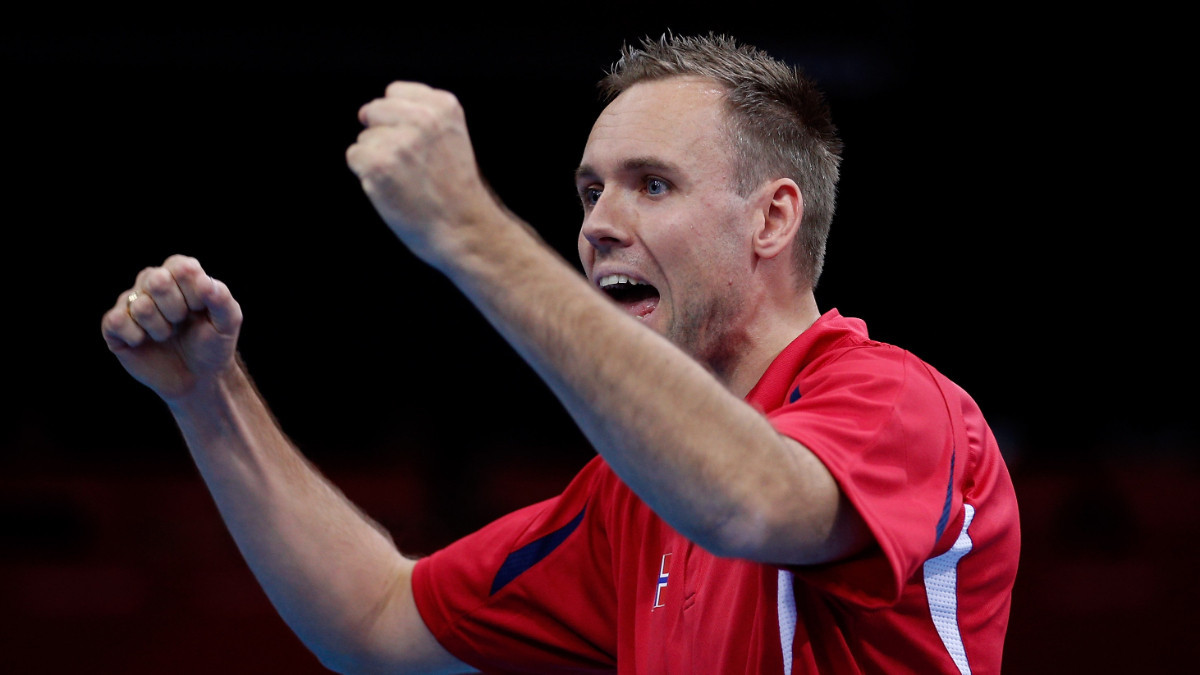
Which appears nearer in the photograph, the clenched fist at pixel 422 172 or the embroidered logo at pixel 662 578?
the clenched fist at pixel 422 172

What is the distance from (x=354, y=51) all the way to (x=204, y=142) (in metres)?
1.69

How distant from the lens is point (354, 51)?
22.1ft

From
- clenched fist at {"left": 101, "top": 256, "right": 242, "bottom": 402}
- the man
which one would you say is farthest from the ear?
clenched fist at {"left": 101, "top": 256, "right": 242, "bottom": 402}

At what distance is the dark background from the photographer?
6.78 m

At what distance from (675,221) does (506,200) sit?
6.03 metres

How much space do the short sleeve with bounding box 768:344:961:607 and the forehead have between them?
0.54m

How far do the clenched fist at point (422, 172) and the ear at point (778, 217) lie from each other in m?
0.79

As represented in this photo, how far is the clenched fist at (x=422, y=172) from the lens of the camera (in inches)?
52.0

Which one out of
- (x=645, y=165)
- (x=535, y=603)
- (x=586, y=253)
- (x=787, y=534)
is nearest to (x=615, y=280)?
(x=586, y=253)

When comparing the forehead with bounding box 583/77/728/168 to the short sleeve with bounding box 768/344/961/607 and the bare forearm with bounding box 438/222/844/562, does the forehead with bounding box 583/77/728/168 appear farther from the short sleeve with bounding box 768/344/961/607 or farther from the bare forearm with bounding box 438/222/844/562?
the bare forearm with bounding box 438/222/844/562

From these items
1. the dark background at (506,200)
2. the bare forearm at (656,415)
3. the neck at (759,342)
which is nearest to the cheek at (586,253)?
the neck at (759,342)

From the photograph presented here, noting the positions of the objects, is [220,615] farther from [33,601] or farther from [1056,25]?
[1056,25]

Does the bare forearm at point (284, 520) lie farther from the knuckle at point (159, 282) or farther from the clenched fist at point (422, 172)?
the clenched fist at point (422, 172)

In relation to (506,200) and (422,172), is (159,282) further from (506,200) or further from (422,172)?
(506,200)
